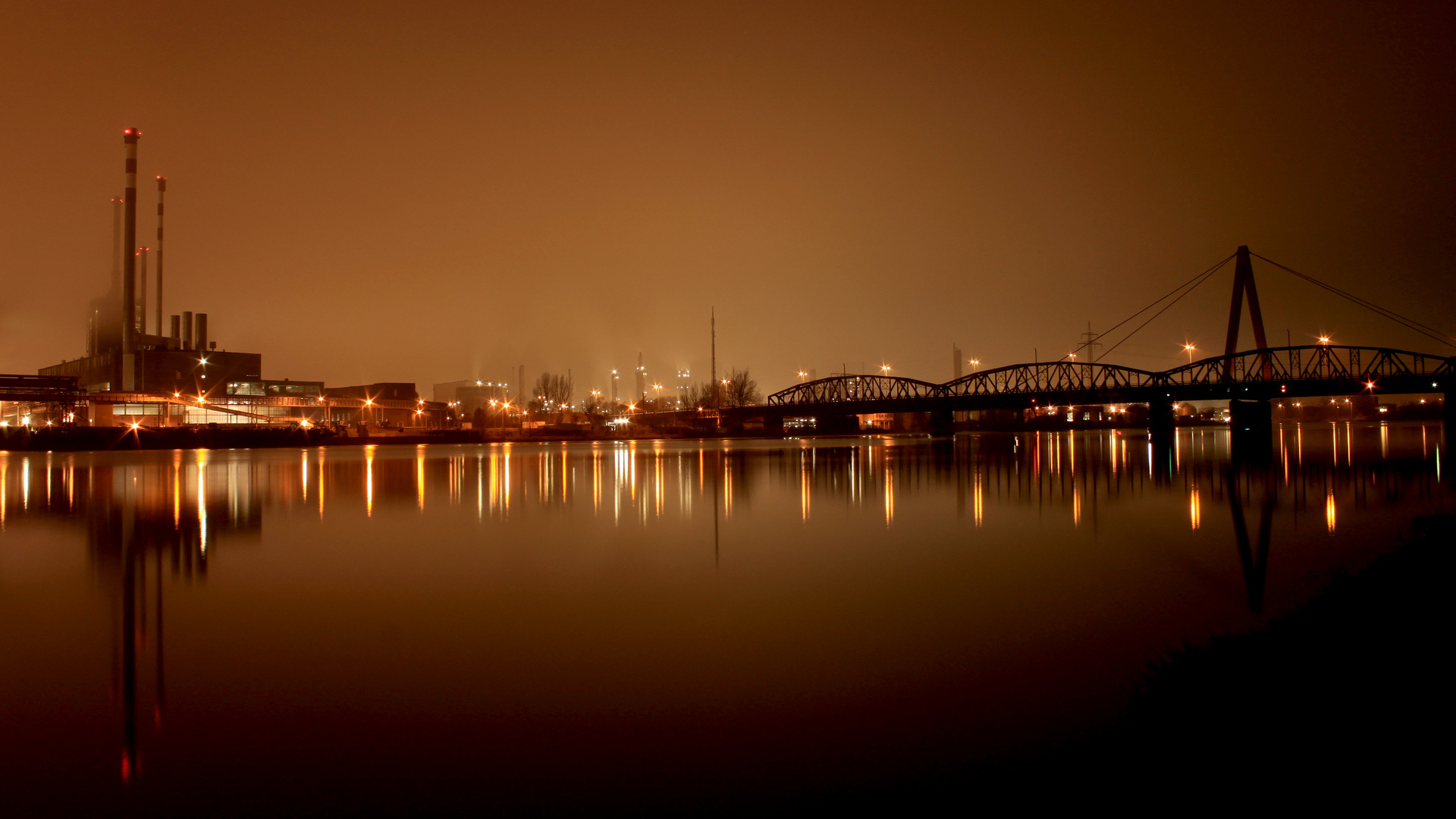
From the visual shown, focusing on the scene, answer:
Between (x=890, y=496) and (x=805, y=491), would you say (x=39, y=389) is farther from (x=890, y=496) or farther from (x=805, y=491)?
(x=890, y=496)

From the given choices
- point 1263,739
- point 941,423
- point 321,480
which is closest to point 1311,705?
point 1263,739

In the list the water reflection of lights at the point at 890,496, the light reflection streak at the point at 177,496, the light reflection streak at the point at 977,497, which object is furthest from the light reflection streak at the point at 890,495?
the light reflection streak at the point at 177,496

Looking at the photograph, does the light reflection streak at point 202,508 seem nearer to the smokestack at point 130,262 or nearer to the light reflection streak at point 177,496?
the light reflection streak at point 177,496

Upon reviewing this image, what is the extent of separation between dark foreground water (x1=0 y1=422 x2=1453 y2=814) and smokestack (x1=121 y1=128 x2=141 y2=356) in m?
97.2

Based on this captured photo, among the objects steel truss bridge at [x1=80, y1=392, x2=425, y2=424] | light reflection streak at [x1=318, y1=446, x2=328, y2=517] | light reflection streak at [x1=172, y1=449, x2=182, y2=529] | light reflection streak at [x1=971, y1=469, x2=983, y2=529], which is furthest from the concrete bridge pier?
steel truss bridge at [x1=80, y1=392, x2=425, y2=424]

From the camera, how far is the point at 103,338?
124812 mm

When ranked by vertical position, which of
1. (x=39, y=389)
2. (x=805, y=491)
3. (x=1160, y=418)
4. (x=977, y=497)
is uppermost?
(x=39, y=389)

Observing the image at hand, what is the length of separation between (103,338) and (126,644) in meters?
145

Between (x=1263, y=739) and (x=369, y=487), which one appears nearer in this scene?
(x=1263, y=739)

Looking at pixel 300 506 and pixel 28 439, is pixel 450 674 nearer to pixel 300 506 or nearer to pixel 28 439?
pixel 300 506

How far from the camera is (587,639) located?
8.39 metres

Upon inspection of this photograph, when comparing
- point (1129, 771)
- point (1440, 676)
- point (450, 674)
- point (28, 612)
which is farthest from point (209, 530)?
point (1440, 676)

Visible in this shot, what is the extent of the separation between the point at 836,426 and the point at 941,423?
33.4 metres

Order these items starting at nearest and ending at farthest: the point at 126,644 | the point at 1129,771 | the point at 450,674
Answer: the point at 1129,771 < the point at 450,674 < the point at 126,644
